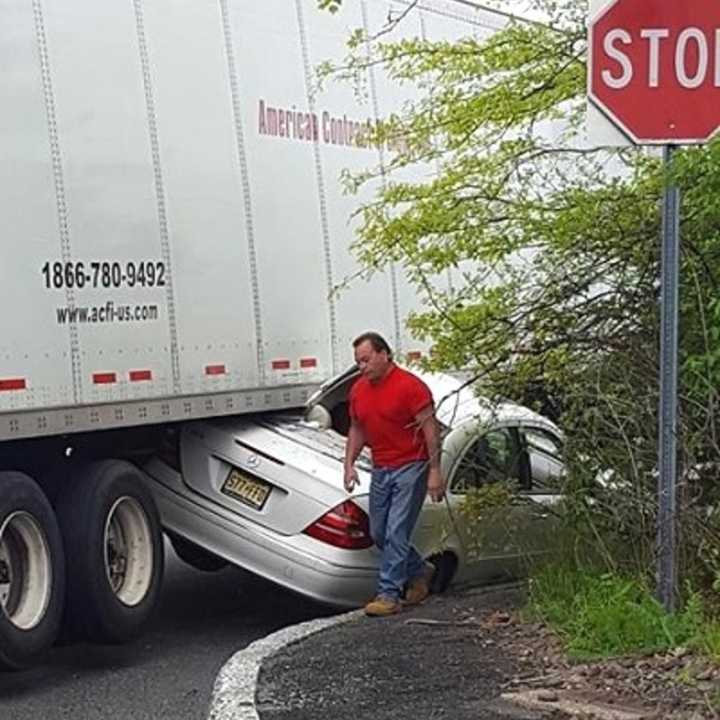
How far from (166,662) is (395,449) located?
185cm

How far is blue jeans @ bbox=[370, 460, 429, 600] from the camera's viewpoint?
32.3 feet

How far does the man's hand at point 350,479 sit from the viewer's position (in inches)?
403

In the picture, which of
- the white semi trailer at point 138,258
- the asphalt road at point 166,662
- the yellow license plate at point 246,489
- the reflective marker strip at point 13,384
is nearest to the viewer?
the asphalt road at point 166,662

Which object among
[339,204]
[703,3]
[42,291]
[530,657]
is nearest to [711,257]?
[703,3]

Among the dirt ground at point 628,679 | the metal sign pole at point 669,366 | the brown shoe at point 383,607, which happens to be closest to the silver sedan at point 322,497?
the brown shoe at point 383,607

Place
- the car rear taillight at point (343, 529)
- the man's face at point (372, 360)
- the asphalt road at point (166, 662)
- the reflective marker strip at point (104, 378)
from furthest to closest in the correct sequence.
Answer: the man's face at point (372, 360) < the car rear taillight at point (343, 529) < the reflective marker strip at point (104, 378) < the asphalt road at point (166, 662)

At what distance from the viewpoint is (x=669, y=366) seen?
673 cm

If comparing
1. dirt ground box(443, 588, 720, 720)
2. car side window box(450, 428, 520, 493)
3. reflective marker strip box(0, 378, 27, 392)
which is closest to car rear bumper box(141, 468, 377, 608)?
car side window box(450, 428, 520, 493)

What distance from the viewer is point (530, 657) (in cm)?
717

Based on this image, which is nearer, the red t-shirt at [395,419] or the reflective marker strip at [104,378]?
the reflective marker strip at [104,378]

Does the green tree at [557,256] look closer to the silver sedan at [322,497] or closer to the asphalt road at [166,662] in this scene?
the silver sedan at [322,497]

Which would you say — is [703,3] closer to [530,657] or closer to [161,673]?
[530,657]

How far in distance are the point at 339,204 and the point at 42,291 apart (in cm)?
334

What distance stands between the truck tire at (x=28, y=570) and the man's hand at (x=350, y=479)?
181 centimetres
